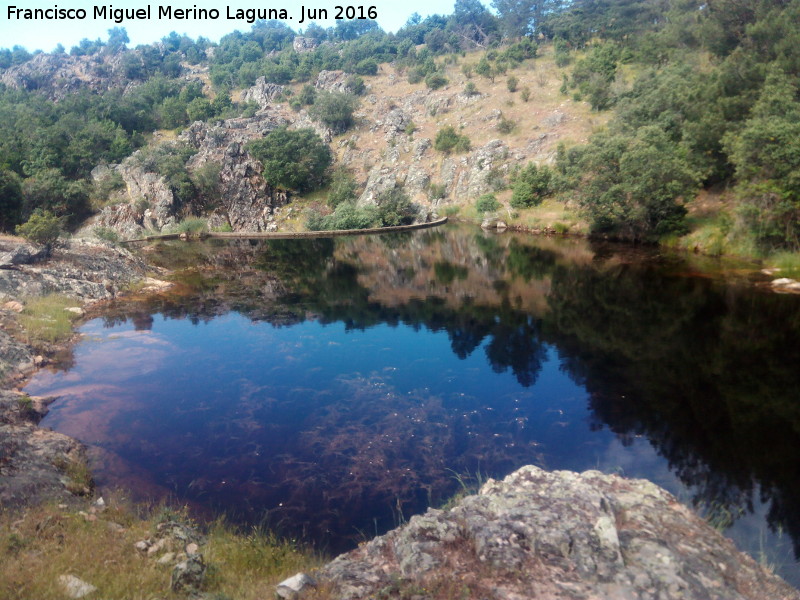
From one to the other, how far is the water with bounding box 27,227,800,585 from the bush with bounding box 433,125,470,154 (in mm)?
43056

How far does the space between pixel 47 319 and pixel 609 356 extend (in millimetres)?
22247

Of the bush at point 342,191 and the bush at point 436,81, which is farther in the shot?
the bush at point 436,81

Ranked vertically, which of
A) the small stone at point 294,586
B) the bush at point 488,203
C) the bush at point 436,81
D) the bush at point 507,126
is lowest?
the small stone at point 294,586

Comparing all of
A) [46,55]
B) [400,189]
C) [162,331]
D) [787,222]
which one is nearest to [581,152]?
[787,222]

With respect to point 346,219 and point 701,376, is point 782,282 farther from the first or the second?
point 346,219

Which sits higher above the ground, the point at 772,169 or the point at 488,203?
the point at 772,169

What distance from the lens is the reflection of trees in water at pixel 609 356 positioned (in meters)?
10.8

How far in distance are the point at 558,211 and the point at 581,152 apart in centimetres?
801

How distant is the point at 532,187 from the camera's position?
172 feet

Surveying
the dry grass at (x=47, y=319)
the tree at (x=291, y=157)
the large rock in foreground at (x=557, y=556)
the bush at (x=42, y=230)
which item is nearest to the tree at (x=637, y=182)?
the large rock in foreground at (x=557, y=556)

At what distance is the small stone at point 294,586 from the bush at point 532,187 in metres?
50.5

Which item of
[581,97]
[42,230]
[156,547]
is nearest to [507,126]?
[581,97]

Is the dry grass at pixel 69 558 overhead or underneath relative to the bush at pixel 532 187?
underneath

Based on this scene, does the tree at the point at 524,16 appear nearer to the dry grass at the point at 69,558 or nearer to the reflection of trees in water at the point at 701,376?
the reflection of trees in water at the point at 701,376
